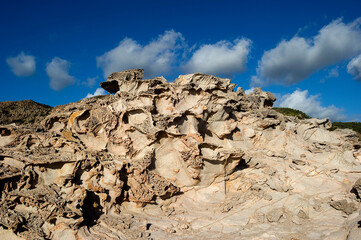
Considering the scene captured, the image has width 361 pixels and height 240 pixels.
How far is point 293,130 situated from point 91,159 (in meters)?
9.59

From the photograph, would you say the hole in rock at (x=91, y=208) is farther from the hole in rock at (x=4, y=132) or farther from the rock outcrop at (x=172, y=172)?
the hole in rock at (x=4, y=132)

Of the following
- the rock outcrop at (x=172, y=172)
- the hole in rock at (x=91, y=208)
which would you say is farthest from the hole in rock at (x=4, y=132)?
the hole in rock at (x=91, y=208)

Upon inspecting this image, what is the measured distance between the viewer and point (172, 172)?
1018 cm

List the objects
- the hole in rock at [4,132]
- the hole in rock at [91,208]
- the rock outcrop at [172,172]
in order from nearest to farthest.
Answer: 1. the rock outcrop at [172,172]
2. the hole in rock at [91,208]
3. the hole in rock at [4,132]

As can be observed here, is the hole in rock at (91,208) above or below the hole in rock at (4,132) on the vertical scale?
below

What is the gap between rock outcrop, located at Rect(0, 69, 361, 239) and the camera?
755 cm

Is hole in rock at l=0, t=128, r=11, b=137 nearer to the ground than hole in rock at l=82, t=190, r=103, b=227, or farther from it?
farther from it

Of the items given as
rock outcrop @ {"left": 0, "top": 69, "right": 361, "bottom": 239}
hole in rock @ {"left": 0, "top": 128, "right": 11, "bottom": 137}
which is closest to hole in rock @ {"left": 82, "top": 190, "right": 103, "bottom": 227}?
rock outcrop @ {"left": 0, "top": 69, "right": 361, "bottom": 239}

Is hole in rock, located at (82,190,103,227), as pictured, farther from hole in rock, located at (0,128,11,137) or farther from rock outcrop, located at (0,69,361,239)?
hole in rock, located at (0,128,11,137)

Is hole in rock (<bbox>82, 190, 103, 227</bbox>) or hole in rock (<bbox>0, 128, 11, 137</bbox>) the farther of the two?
hole in rock (<bbox>0, 128, 11, 137</bbox>)

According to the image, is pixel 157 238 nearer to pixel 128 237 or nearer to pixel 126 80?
pixel 128 237

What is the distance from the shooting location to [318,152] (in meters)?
11.5

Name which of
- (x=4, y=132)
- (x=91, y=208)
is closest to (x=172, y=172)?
(x=91, y=208)

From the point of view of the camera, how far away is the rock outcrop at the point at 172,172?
7.55m
